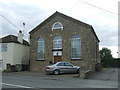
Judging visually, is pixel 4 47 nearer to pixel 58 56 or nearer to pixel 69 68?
pixel 58 56

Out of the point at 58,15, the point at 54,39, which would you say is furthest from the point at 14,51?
the point at 58,15

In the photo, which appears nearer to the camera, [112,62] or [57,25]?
[57,25]

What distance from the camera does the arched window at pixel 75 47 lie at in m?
29.1

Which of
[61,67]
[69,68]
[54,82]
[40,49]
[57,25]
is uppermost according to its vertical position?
[57,25]

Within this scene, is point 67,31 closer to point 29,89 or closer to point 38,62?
point 38,62

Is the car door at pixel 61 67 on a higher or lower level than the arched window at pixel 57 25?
lower

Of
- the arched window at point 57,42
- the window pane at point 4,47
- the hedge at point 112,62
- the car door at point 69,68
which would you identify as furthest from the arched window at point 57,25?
the hedge at point 112,62

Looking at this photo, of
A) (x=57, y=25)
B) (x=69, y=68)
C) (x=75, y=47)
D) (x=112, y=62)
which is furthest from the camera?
(x=112, y=62)

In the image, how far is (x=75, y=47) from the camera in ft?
96.5

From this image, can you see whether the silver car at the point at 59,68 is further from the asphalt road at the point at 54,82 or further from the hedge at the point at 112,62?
the hedge at the point at 112,62

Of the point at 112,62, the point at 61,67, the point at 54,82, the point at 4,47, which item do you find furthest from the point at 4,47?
the point at 112,62

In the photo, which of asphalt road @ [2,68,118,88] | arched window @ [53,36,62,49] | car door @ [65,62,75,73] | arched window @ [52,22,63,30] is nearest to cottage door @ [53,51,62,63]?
arched window @ [53,36,62,49]

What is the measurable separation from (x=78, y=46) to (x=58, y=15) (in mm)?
5592

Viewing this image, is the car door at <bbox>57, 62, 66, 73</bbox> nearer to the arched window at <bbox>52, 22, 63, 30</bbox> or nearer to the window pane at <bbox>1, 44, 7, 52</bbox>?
the arched window at <bbox>52, 22, 63, 30</bbox>
